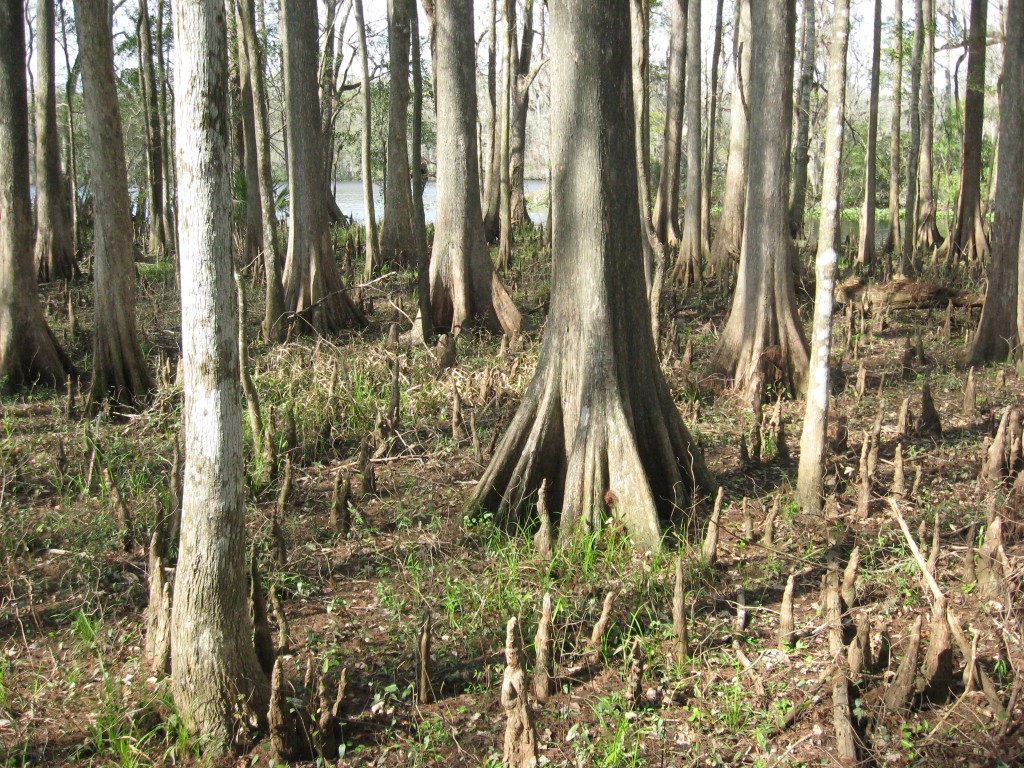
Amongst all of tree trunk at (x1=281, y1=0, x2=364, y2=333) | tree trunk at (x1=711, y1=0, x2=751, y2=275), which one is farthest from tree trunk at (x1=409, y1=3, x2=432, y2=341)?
tree trunk at (x1=711, y1=0, x2=751, y2=275)

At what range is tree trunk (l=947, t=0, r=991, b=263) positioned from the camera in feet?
39.9

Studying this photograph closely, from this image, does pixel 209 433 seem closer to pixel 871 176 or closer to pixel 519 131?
pixel 871 176

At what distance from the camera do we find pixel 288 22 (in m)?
9.32

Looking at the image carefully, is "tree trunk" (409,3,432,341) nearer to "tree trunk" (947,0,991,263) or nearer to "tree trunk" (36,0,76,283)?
"tree trunk" (36,0,76,283)

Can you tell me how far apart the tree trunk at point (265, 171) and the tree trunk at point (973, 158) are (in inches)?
381

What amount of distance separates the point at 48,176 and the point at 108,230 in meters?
6.58

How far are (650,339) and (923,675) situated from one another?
7.41 ft

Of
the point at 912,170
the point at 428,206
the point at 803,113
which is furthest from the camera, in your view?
the point at 428,206

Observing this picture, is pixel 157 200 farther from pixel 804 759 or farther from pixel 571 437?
pixel 804 759

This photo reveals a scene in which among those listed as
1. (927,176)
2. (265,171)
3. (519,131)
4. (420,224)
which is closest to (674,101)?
(519,131)

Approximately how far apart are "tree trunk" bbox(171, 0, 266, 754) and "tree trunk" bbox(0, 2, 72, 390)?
16.7 feet

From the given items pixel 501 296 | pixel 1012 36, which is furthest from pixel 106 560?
pixel 1012 36

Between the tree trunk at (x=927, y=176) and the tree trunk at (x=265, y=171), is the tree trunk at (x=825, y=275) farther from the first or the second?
the tree trunk at (x=927, y=176)

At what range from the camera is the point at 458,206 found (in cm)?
937
